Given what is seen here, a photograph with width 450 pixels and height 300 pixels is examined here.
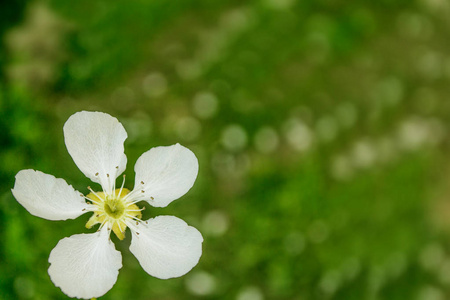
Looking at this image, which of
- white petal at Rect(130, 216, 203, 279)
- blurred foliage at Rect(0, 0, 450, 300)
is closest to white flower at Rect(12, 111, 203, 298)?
white petal at Rect(130, 216, 203, 279)

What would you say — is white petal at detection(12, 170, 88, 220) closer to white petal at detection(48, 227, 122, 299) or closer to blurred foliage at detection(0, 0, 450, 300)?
white petal at detection(48, 227, 122, 299)

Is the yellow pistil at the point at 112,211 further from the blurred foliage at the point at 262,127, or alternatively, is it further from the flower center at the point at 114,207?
the blurred foliage at the point at 262,127

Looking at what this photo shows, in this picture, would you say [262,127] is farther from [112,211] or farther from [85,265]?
[85,265]

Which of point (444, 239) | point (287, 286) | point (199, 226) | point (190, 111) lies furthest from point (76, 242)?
point (444, 239)

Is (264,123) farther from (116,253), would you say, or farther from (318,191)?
(116,253)

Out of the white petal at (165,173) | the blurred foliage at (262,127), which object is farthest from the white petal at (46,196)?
the blurred foliage at (262,127)

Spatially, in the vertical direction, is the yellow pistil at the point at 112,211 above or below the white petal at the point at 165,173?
below

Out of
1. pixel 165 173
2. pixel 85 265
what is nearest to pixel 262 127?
pixel 165 173
